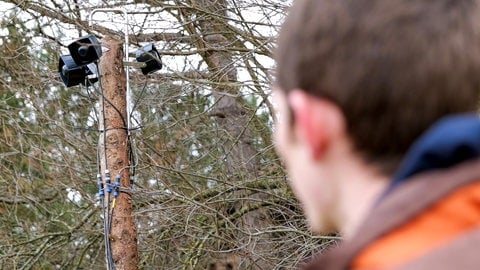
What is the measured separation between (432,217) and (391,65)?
0.16m

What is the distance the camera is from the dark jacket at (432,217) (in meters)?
0.70

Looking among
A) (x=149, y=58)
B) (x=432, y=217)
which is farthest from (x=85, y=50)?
(x=432, y=217)

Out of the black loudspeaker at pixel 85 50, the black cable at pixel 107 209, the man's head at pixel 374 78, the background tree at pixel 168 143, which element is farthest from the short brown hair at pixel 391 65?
the background tree at pixel 168 143

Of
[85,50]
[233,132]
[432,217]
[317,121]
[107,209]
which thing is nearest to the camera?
[432,217]

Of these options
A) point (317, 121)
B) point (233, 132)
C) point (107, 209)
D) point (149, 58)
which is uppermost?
Result: point (149, 58)

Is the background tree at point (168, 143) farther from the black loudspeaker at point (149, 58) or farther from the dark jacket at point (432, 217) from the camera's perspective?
the dark jacket at point (432, 217)

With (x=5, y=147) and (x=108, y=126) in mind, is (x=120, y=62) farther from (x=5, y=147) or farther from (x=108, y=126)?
(x=5, y=147)

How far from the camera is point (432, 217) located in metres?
0.72

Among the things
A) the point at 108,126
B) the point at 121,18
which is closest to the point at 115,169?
the point at 108,126

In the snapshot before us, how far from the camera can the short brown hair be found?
31.4 inches

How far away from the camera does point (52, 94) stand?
6.51 meters

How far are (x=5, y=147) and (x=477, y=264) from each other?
259 inches

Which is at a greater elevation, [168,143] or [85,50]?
[85,50]

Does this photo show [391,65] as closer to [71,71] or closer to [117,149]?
[71,71]
